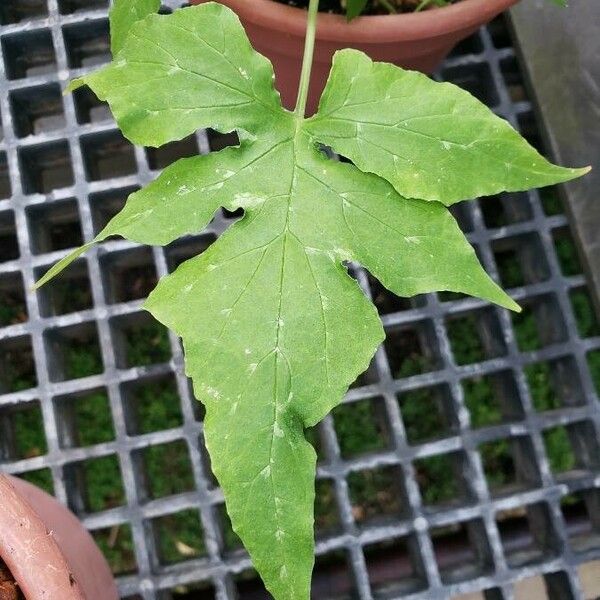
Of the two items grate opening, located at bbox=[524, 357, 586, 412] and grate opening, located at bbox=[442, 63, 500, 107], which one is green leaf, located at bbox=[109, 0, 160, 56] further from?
grate opening, located at bbox=[524, 357, 586, 412]

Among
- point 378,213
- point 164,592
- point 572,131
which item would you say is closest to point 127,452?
point 164,592

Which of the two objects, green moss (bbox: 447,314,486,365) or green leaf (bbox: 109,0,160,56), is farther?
green moss (bbox: 447,314,486,365)

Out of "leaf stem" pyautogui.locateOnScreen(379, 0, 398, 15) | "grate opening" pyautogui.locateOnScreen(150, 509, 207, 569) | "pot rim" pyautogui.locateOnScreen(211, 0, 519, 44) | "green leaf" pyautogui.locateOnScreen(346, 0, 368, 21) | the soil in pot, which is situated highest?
"green leaf" pyautogui.locateOnScreen(346, 0, 368, 21)

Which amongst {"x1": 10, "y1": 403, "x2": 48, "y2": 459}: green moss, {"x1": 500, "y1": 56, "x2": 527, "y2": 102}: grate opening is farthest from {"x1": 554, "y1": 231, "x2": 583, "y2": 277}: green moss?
{"x1": 10, "y1": 403, "x2": 48, "y2": 459}: green moss

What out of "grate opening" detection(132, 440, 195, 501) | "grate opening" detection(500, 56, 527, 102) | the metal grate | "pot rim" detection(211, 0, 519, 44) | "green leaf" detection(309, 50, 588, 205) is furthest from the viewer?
"grate opening" detection(132, 440, 195, 501)

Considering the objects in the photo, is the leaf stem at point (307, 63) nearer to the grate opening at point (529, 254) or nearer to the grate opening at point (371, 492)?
the grate opening at point (529, 254)

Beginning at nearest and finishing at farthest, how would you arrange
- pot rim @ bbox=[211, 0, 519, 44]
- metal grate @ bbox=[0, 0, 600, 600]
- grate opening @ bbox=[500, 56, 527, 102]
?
1. pot rim @ bbox=[211, 0, 519, 44]
2. metal grate @ bbox=[0, 0, 600, 600]
3. grate opening @ bbox=[500, 56, 527, 102]

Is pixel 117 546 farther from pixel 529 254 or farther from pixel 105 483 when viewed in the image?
pixel 529 254

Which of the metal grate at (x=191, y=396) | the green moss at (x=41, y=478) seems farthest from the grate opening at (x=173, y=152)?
the green moss at (x=41, y=478)
